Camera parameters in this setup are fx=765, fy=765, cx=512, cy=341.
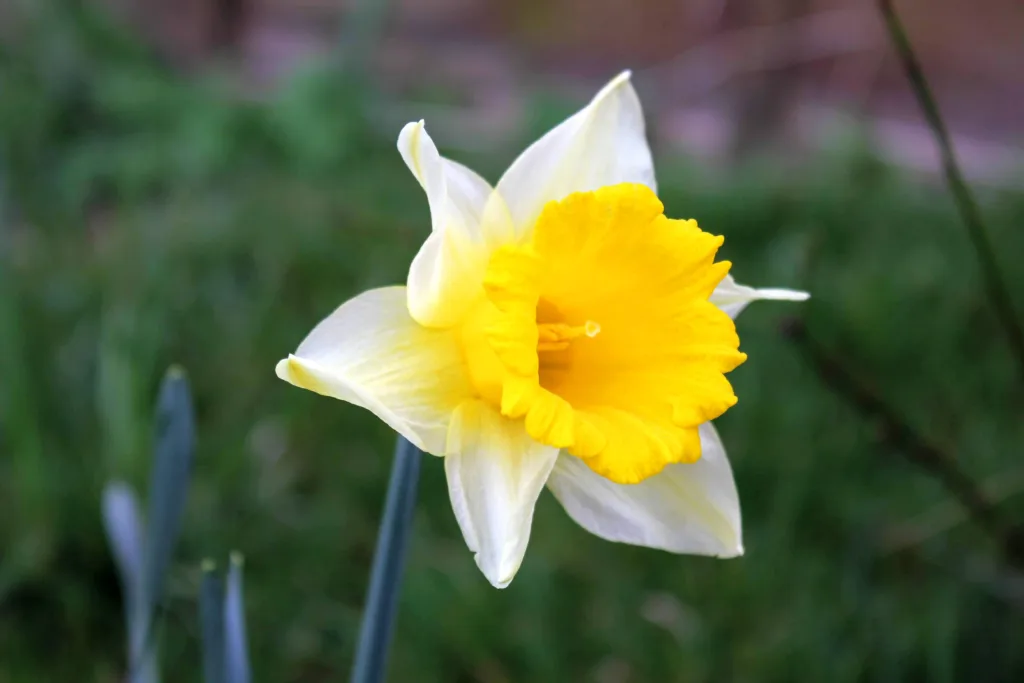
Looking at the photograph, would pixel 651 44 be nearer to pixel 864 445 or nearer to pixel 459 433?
pixel 864 445

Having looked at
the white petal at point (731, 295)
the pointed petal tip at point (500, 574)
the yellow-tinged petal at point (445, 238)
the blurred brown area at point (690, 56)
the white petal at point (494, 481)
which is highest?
the blurred brown area at point (690, 56)

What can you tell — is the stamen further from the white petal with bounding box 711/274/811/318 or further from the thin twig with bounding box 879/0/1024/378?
the thin twig with bounding box 879/0/1024/378

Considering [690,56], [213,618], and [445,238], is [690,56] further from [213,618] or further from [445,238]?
[213,618]

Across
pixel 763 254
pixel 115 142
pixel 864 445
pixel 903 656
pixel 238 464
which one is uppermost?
pixel 115 142

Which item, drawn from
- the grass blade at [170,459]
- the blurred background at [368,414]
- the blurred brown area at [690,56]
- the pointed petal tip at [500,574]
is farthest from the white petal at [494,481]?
the blurred brown area at [690,56]

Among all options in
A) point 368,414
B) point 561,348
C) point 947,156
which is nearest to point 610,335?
point 561,348

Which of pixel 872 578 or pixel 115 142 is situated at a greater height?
pixel 115 142

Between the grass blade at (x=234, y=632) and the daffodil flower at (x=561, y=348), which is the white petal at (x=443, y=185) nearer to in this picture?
the daffodil flower at (x=561, y=348)

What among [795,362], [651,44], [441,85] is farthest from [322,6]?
[795,362]
